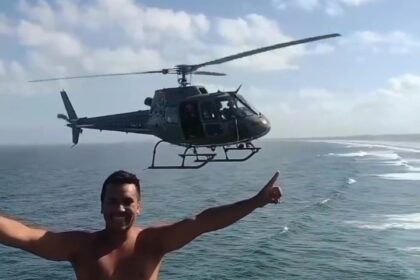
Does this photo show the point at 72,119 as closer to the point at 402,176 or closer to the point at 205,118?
the point at 205,118

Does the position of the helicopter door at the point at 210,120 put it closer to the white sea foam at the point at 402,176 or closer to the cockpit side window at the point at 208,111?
the cockpit side window at the point at 208,111

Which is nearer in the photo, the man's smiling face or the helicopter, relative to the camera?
the man's smiling face

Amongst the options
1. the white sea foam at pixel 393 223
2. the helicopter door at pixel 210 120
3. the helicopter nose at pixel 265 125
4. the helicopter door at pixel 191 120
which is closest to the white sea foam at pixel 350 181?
the white sea foam at pixel 393 223

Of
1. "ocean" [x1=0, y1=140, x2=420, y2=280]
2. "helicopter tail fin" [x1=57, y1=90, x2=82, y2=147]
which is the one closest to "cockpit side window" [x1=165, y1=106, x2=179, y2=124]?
"helicopter tail fin" [x1=57, y1=90, x2=82, y2=147]

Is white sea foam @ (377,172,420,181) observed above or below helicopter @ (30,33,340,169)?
below

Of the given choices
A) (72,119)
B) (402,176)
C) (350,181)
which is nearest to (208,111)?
(72,119)

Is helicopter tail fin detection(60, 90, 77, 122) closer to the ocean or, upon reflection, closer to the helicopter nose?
the helicopter nose

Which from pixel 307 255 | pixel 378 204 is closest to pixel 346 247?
pixel 307 255
